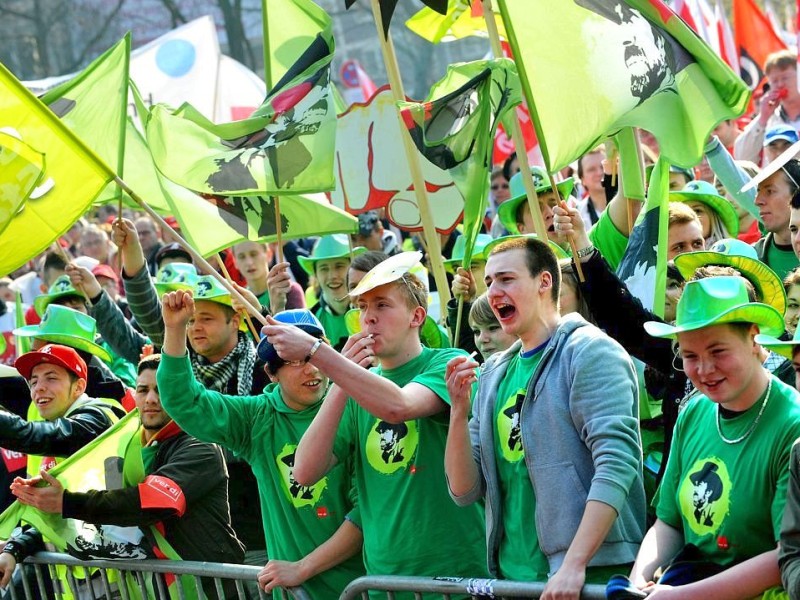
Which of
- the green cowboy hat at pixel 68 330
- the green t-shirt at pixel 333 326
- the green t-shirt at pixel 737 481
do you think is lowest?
the green t-shirt at pixel 737 481

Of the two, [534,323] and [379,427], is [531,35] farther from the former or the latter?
[379,427]

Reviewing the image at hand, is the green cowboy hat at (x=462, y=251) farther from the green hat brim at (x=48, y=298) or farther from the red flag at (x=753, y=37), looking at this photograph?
the red flag at (x=753, y=37)

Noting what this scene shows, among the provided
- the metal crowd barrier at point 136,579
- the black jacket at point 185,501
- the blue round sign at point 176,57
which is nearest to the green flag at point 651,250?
the metal crowd barrier at point 136,579

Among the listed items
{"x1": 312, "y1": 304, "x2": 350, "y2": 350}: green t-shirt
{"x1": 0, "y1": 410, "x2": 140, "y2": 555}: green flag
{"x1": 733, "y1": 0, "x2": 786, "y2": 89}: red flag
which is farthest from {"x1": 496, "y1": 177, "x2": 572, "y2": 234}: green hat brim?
{"x1": 733, "y1": 0, "x2": 786, "y2": 89}: red flag

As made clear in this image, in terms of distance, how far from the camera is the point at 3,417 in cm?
621

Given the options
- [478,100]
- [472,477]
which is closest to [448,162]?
[478,100]

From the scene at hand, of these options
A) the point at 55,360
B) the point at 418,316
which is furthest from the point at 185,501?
the point at 418,316

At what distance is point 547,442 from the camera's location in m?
4.25

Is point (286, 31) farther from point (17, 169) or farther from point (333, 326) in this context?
point (17, 169)

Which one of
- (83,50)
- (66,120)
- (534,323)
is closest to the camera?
(534,323)

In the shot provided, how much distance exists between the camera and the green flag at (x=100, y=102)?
6.73 meters

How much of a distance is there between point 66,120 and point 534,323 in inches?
134

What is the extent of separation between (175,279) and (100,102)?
3.36 feet

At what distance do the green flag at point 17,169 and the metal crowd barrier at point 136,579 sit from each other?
1.68 meters
